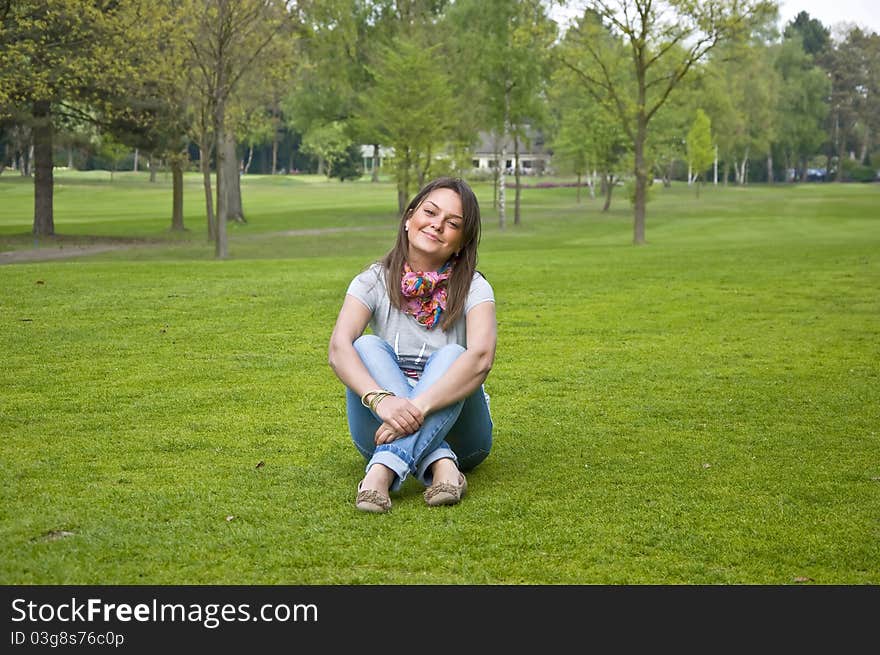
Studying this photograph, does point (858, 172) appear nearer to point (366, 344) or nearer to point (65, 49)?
point (65, 49)

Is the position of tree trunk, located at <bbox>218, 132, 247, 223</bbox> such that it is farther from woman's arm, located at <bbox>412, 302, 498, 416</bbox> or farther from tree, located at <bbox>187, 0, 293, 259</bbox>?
woman's arm, located at <bbox>412, 302, 498, 416</bbox>

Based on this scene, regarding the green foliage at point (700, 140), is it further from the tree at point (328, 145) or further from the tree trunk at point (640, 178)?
A: the tree trunk at point (640, 178)

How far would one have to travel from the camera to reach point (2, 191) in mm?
65312

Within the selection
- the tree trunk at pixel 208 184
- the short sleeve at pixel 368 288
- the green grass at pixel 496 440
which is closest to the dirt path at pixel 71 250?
the tree trunk at pixel 208 184

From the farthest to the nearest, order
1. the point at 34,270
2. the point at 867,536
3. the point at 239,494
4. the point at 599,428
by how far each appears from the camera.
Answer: the point at 34,270
the point at 599,428
the point at 239,494
the point at 867,536

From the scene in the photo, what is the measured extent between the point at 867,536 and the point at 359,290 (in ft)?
8.68

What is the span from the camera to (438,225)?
586 centimetres

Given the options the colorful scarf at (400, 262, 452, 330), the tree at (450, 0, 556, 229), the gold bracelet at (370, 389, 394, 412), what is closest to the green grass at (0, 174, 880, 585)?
the gold bracelet at (370, 389, 394, 412)

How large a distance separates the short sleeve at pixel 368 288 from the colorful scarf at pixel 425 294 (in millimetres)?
140

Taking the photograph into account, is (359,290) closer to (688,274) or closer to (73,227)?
(688,274)

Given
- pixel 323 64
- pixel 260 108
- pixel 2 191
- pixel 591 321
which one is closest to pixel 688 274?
pixel 591 321

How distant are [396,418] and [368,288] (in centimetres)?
86

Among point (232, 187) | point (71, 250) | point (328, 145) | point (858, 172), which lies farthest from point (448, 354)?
point (858, 172)

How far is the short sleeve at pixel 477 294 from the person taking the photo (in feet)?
19.4
